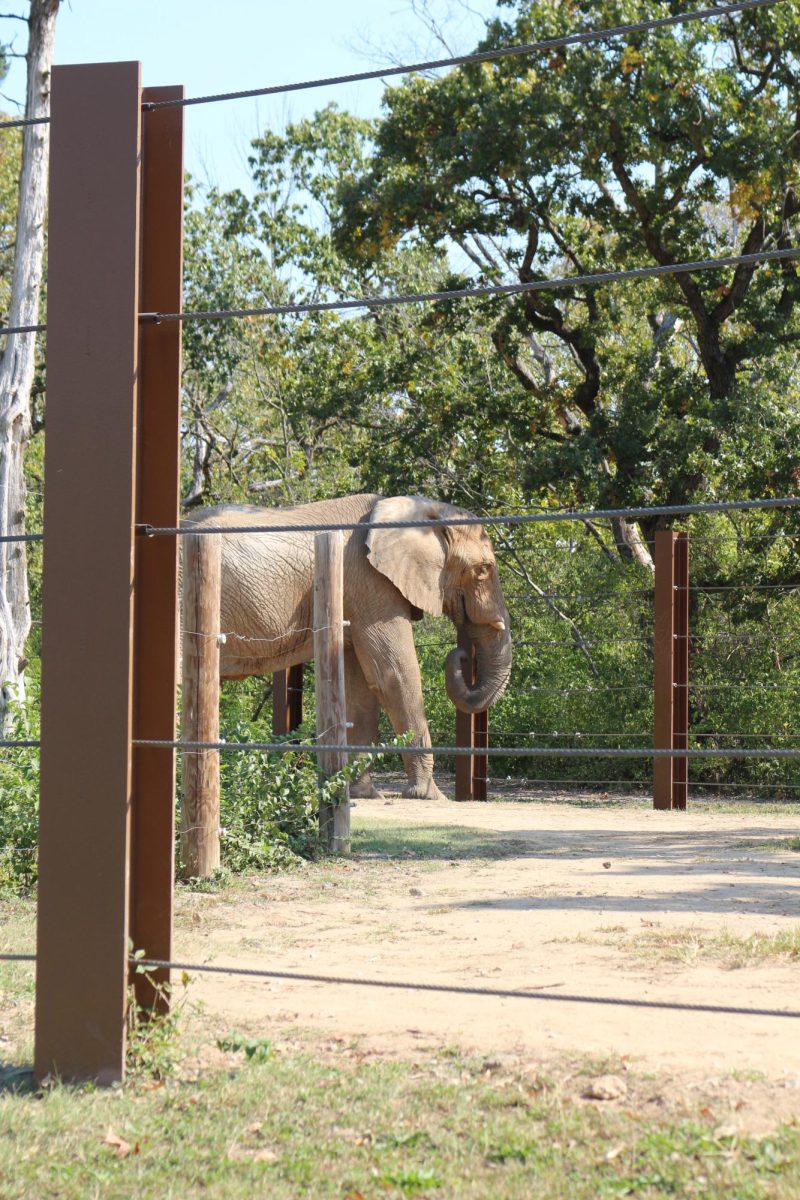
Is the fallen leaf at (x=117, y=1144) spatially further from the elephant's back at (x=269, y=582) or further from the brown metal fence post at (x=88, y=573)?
the elephant's back at (x=269, y=582)

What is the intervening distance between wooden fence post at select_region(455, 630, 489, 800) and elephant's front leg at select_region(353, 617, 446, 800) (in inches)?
20.9

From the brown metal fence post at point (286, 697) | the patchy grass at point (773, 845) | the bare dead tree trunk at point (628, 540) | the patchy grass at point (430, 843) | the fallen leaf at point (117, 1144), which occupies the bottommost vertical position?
the patchy grass at point (773, 845)

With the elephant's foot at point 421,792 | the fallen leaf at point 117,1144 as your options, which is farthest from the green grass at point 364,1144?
the elephant's foot at point 421,792

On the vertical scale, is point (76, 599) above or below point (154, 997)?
above

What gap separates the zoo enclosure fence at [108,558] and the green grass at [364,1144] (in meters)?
0.28

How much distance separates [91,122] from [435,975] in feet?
9.20

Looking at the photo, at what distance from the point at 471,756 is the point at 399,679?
4.11 feet

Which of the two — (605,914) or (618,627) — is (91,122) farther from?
(618,627)

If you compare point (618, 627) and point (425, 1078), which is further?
point (618, 627)

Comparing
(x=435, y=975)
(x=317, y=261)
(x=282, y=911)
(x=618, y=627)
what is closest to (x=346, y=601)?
(x=618, y=627)

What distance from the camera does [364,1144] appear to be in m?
2.79

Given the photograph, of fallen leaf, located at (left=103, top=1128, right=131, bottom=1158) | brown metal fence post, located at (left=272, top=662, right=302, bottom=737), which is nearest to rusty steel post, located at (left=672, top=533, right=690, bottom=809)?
brown metal fence post, located at (left=272, top=662, right=302, bottom=737)

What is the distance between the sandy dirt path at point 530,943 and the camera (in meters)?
3.60

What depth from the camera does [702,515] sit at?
13.8 m
